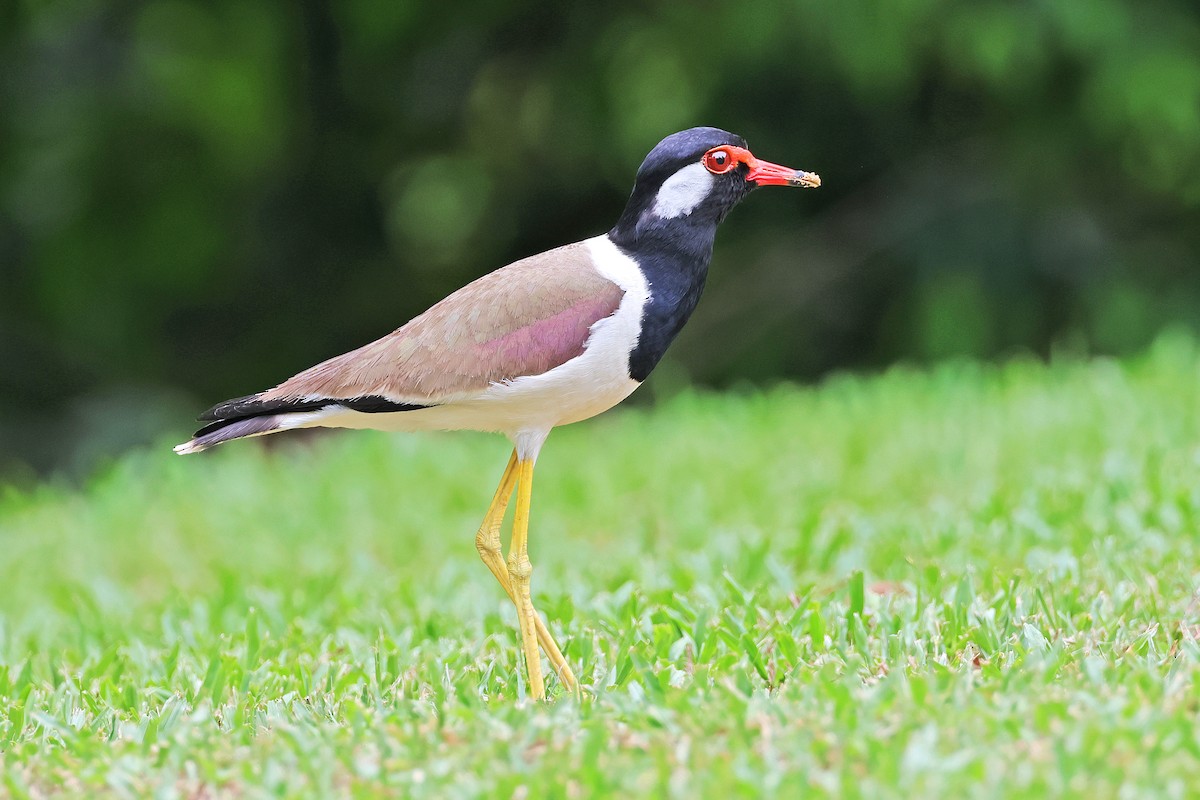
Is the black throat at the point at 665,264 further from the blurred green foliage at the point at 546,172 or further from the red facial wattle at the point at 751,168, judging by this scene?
the blurred green foliage at the point at 546,172

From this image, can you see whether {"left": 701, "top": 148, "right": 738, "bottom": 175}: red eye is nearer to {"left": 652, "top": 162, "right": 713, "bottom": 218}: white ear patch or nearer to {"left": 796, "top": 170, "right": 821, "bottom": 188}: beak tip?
{"left": 652, "top": 162, "right": 713, "bottom": 218}: white ear patch

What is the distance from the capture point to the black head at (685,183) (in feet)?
12.9

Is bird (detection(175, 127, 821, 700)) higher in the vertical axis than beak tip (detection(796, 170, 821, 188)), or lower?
lower

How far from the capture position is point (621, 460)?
24.2 ft

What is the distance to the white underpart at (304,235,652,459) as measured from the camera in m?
3.74

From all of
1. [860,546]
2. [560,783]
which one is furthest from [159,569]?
[560,783]

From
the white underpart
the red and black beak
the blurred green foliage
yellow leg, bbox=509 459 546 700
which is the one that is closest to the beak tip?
the red and black beak

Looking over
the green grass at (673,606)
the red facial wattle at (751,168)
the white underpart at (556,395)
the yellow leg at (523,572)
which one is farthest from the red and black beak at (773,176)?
the green grass at (673,606)

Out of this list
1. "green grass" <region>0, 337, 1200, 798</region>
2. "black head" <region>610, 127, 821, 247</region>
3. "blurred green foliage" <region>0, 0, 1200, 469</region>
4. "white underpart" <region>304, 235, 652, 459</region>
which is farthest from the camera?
"blurred green foliage" <region>0, 0, 1200, 469</region>

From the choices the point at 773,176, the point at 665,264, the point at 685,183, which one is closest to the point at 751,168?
the point at 773,176

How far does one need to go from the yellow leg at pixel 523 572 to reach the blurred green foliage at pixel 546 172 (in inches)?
272

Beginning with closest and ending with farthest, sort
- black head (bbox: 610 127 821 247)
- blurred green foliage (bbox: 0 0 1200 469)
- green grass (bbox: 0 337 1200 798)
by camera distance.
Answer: green grass (bbox: 0 337 1200 798)
black head (bbox: 610 127 821 247)
blurred green foliage (bbox: 0 0 1200 469)

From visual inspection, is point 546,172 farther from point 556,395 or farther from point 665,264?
point 556,395

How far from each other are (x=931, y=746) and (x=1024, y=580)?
5.92 ft
